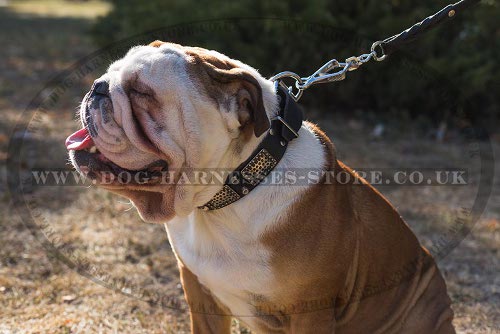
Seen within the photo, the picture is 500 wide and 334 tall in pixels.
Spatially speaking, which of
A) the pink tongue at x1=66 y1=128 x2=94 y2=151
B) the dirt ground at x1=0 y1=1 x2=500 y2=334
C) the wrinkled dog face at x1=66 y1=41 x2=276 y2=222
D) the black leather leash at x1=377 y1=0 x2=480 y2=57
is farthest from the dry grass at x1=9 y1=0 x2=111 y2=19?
the wrinkled dog face at x1=66 y1=41 x2=276 y2=222

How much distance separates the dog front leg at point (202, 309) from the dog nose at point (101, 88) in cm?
89

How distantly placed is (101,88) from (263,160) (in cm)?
68

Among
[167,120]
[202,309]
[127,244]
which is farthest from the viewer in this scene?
[127,244]

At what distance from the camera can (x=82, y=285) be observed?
3.84 meters

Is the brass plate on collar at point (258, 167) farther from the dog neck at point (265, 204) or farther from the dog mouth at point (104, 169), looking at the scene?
the dog mouth at point (104, 169)

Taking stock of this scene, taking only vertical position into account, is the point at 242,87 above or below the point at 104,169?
above

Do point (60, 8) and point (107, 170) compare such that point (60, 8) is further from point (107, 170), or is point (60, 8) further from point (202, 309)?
point (107, 170)

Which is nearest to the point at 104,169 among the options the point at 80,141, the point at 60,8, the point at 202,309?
the point at 80,141

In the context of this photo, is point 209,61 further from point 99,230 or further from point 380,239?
point 99,230

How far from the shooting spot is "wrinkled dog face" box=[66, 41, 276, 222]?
229 centimetres

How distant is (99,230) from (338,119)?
12.4 ft

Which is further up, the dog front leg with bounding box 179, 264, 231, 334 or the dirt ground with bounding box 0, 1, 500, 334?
the dog front leg with bounding box 179, 264, 231, 334

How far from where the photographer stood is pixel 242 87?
2.37 meters

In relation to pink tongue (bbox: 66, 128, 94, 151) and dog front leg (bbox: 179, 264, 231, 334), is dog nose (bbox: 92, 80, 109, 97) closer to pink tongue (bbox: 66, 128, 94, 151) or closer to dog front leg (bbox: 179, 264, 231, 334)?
pink tongue (bbox: 66, 128, 94, 151)
